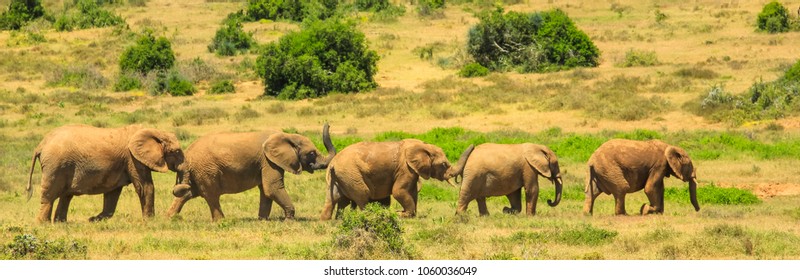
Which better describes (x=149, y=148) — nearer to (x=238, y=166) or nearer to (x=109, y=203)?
(x=109, y=203)

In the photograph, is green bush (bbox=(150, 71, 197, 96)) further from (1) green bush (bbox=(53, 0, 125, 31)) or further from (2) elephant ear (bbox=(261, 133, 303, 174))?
(2) elephant ear (bbox=(261, 133, 303, 174))

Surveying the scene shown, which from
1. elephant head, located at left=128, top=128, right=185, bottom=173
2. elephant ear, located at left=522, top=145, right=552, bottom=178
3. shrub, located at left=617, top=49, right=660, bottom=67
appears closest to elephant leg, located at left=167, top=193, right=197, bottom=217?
elephant head, located at left=128, top=128, right=185, bottom=173

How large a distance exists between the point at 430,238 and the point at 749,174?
35.5 feet

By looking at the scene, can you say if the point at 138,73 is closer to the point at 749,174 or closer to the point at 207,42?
the point at 207,42

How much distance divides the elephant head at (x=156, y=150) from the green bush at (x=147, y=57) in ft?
86.8

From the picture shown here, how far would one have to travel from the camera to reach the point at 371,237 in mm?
14883

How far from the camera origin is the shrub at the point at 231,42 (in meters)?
50.6

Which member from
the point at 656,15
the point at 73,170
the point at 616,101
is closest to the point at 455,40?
the point at 656,15

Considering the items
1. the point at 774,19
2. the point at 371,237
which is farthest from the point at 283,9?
the point at 371,237

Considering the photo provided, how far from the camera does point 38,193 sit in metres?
23.5

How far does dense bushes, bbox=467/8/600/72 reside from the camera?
148 ft

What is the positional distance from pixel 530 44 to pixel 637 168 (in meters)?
27.1

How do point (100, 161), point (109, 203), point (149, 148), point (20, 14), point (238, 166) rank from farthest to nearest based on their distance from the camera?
1. point (20, 14)
2. point (109, 203)
3. point (238, 166)
4. point (149, 148)
5. point (100, 161)

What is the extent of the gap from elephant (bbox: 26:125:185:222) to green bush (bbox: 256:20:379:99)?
70.2ft
